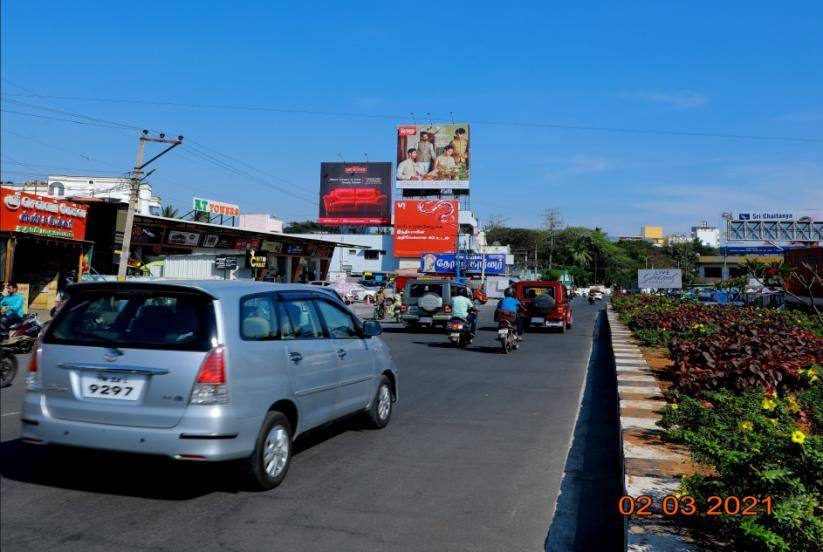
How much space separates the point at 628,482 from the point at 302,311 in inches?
119

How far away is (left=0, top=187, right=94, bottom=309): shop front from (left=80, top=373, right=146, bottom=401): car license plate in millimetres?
21735

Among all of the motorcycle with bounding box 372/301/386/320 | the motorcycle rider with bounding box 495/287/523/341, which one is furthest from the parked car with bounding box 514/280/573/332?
the motorcycle with bounding box 372/301/386/320

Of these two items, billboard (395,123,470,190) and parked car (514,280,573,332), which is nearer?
parked car (514,280,573,332)

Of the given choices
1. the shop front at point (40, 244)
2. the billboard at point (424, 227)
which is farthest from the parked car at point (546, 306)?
the billboard at point (424, 227)

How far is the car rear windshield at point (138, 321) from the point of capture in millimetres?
4688

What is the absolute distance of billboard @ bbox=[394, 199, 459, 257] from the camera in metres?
76.2

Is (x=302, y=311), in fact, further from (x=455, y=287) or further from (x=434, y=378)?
(x=455, y=287)

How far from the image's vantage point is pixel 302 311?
19.5 ft

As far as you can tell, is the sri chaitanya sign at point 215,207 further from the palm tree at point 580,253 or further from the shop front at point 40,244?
the palm tree at point 580,253

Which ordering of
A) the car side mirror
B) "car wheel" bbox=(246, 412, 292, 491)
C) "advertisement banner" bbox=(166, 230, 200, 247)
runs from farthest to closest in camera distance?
1. "advertisement banner" bbox=(166, 230, 200, 247)
2. the car side mirror
3. "car wheel" bbox=(246, 412, 292, 491)

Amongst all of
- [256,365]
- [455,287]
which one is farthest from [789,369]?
[455,287]

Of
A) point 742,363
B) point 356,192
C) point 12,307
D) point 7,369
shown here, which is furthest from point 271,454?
point 356,192

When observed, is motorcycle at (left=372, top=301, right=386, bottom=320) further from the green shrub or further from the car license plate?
the car license plate

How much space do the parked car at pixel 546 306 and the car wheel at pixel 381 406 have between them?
1721cm
